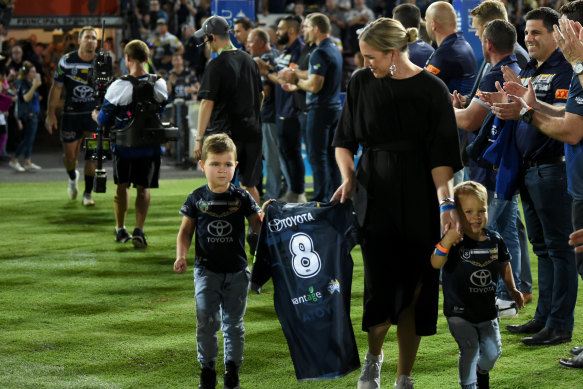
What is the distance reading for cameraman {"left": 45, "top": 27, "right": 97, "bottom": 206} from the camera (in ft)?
34.4

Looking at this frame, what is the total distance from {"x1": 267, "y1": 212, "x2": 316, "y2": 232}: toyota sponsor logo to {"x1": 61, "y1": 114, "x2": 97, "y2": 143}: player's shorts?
7040 mm

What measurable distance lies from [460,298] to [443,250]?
40cm

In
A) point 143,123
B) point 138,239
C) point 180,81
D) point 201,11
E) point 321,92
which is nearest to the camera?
point 143,123

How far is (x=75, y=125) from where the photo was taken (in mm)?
10812

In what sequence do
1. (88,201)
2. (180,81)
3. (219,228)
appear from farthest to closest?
1. (180,81)
2. (88,201)
3. (219,228)

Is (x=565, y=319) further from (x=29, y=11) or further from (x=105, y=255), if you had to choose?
(x=29, y=11)

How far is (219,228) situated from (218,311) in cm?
42

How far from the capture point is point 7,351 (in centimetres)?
498

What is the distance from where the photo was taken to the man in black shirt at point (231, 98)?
7.47 m

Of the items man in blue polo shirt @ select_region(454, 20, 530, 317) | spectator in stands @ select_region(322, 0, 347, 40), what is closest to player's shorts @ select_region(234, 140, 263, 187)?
man in blue polo shirt @ select_region(454, 20, 530, 317)

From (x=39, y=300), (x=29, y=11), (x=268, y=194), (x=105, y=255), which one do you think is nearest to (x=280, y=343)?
(x=39, y=300)

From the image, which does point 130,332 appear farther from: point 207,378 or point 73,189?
point 73,189

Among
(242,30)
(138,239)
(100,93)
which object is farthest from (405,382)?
(242,30)

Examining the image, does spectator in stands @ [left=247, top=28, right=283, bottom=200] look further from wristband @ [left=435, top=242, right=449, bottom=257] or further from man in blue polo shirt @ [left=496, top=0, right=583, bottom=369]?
wristband @ [left=435, top=242, right=449, bottom=257]
